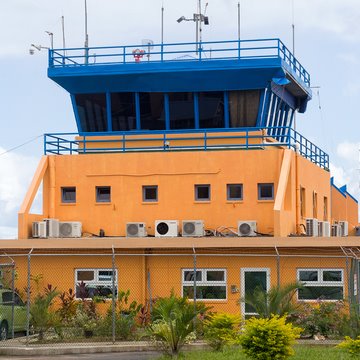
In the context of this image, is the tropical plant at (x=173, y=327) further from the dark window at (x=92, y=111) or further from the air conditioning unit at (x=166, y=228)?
the dark window at (x=92, y=111)

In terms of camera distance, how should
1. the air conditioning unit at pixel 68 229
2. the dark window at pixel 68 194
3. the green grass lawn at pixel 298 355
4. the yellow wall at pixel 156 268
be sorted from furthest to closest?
the dark window at pixel 68 194
the air conditioning unit at pixel 68 229
the yellow wall at pixel 156 268
the green grass lawn at pixel 298 355

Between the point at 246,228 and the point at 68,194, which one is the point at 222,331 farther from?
the point at 68,194

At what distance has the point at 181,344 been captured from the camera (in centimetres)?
2527

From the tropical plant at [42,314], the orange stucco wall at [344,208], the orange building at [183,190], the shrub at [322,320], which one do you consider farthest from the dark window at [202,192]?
the orange stucco wall at [344,208]

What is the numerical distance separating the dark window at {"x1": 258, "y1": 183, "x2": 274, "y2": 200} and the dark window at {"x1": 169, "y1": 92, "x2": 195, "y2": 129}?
390 cm

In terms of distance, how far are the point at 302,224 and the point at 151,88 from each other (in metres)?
7.17

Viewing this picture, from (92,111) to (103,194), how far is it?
12.4 feet

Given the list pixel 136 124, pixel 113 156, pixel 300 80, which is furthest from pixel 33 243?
pixel 300 80

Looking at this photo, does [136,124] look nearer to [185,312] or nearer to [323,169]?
[323,169]

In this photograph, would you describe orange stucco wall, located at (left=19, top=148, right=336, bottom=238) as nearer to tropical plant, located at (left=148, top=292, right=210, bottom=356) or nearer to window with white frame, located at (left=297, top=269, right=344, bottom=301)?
window with white frame, located at (left=297, top=269, right=344, bottom=301)

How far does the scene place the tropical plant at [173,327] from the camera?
81.9 feet

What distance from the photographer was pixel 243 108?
Result: 122 ft

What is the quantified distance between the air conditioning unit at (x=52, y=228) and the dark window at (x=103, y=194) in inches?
73.5

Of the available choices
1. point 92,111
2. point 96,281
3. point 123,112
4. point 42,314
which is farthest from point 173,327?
point 92,111
